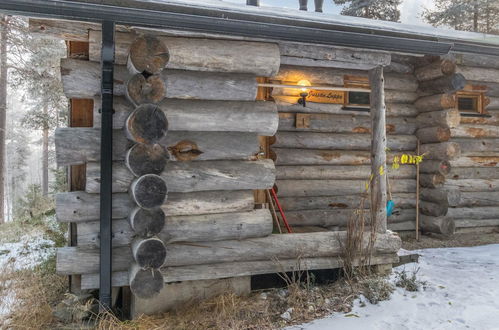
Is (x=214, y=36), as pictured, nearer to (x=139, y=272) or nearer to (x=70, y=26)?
(x=70, y=26)

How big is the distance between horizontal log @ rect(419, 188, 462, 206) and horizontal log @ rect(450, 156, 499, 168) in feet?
2.26

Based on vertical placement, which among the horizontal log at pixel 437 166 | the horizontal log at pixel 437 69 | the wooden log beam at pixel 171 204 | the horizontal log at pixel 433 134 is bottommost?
the wooden log beam at pixel 171 204

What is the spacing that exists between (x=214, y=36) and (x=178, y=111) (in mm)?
972

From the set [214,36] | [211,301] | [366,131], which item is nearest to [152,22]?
[214,36]

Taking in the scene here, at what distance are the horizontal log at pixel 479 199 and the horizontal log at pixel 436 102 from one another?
195cm

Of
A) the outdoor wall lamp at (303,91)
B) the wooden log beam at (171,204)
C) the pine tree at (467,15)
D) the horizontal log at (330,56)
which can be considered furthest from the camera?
the pine tree at (467,15)

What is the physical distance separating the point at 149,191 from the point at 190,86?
1.26 metres

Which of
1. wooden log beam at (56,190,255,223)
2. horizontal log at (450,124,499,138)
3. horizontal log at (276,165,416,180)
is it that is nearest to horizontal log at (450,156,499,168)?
horizontal log at (450,124,499,138)

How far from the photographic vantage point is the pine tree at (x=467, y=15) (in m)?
11.3

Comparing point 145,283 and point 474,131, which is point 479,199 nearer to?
point 474,131

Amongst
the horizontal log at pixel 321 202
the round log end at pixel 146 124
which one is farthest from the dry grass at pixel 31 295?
the horizontal log at pixel 321 202

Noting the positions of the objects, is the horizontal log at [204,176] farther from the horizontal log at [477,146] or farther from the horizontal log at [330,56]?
the horizontal log at [477,146]

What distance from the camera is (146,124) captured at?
11.1 ft

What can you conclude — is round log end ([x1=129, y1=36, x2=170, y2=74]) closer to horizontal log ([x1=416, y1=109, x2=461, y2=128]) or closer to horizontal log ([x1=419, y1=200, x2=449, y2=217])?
horizontal log ([x1=416, y1=109, x2=461, y2=128])
